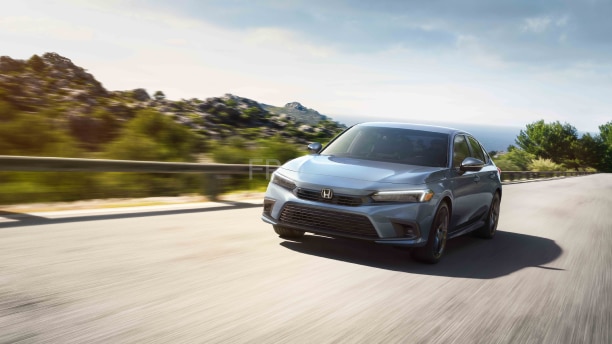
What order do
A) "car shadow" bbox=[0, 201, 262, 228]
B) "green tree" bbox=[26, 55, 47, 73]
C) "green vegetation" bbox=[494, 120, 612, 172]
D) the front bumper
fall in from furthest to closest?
"green vegetation" bbox=[494, 120, 612, 172] < "green tree" bbox=[26, 55, 47, 73] < "car shadow" bbox=[0, 201, 262, 228] < the front bumper

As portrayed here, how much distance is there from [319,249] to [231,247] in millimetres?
966

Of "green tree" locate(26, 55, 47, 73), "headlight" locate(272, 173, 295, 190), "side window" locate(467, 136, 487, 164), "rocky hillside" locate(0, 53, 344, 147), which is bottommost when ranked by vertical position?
"headlight" locate(272, 173, 295, 190)

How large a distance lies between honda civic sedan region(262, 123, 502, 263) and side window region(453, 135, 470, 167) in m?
0.03

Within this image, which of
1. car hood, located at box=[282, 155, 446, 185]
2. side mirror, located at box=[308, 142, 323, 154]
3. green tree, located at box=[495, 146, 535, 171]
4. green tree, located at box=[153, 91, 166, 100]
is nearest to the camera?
car hood, located at box=[282, 155, 446, 185]

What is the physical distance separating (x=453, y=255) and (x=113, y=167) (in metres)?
5.23

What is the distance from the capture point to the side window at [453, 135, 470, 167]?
308 inches

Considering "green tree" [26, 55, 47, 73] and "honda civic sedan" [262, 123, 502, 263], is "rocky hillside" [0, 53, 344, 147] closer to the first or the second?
"green tree" [26, 55, 47, 73]

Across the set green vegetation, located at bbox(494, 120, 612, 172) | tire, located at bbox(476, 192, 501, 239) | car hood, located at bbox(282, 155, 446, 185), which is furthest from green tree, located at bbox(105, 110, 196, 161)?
green vegetation, located at bbox(494, 120, 612, 172)

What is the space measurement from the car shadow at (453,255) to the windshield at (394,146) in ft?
3.47

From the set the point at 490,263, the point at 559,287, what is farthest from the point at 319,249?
the point at 559,287

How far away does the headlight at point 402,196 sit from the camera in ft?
20.7

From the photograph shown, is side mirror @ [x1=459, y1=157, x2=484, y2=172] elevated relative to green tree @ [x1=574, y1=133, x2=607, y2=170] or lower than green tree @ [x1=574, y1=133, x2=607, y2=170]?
elevated

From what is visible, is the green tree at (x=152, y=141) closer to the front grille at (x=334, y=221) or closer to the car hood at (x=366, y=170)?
the car hood at (x=366, y=170)

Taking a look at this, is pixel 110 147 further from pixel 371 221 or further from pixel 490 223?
pixel 371 221
